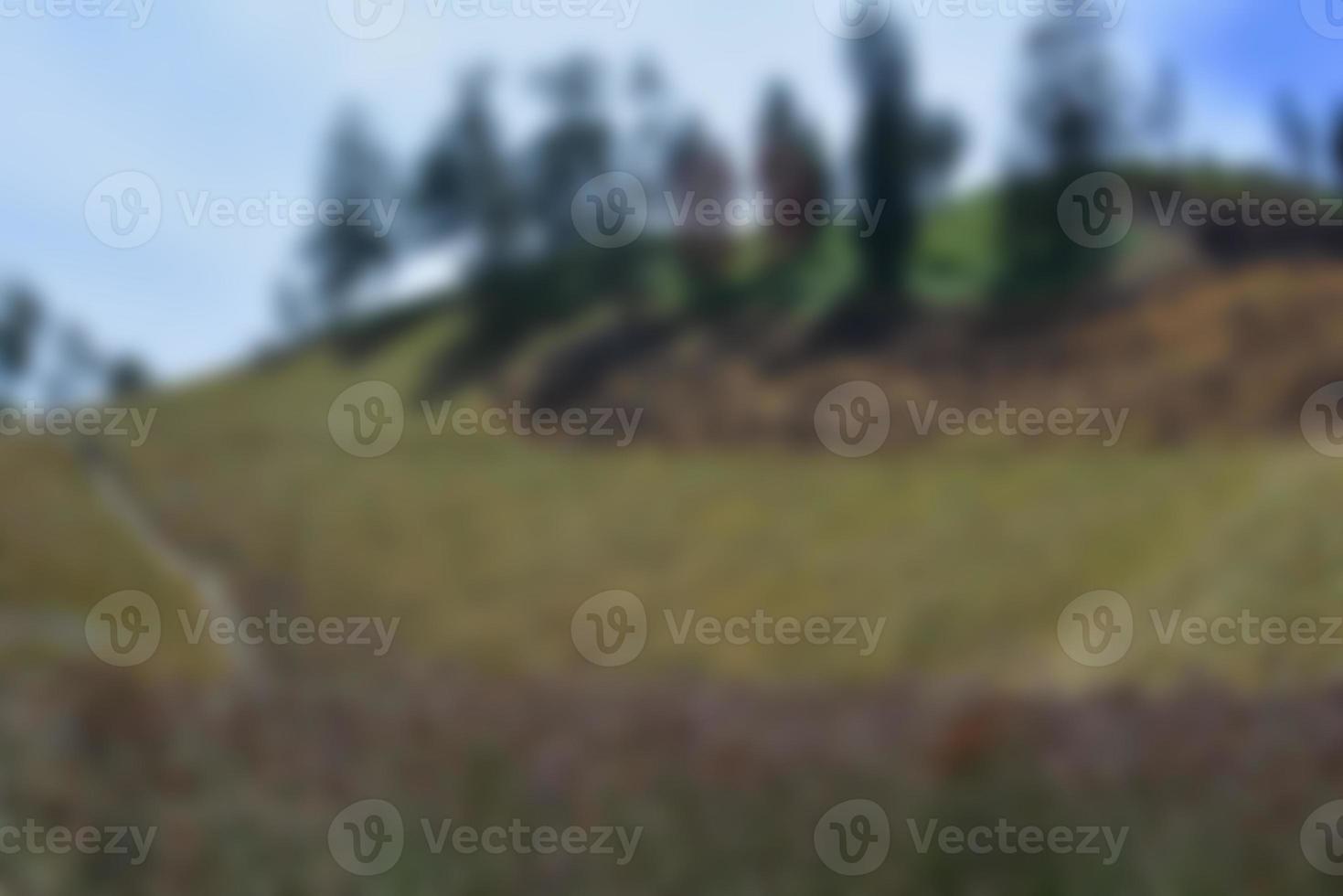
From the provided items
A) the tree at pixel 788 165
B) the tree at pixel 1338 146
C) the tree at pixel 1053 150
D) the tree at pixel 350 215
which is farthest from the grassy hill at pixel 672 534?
the tree at pixel 1338 146

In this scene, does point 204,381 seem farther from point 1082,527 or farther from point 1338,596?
point 1338,596

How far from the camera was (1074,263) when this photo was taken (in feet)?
11.6

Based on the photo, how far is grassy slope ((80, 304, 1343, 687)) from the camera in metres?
3.44

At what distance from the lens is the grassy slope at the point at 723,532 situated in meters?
3.44

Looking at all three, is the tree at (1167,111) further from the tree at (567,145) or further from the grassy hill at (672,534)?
the tree at (567,145)

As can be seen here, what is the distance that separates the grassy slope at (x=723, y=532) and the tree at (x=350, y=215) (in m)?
0.29

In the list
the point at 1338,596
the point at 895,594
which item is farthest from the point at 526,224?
the point at 1338,596

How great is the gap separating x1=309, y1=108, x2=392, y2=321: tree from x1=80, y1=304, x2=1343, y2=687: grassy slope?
0.94 feet

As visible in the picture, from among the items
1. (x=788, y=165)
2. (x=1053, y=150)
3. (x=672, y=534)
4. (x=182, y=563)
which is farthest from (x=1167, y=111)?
(x=182, y=563)

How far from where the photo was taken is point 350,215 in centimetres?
355

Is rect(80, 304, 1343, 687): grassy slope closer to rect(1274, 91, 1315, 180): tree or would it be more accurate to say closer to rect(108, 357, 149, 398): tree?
rect(108, 357, 149, 398): tree

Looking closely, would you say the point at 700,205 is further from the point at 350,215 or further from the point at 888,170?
the point at 350,215

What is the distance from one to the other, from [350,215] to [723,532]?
63.3 inches

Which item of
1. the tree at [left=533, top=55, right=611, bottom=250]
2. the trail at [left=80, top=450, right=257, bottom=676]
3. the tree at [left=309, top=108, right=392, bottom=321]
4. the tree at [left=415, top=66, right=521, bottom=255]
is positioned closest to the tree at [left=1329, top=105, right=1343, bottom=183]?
the tree at [left=533, top=55, right=611, bottom=250]
